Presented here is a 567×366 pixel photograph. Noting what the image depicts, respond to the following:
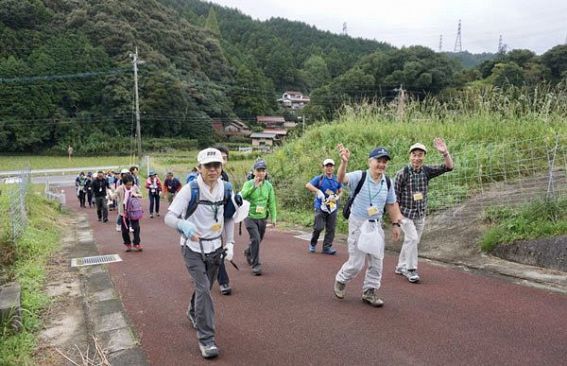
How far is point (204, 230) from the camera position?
411cm

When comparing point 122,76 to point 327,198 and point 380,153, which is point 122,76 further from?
point 380,153

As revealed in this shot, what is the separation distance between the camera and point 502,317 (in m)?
4.74

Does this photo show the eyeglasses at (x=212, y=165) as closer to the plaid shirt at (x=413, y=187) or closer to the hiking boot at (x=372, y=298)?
the hiking boot at (x=372, y=298)

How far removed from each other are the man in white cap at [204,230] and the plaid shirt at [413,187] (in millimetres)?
2891

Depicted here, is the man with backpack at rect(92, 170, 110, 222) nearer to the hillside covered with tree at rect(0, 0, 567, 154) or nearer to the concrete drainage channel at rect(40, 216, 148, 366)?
the concrete drainage channel at rect(40, 216, 148, 366)

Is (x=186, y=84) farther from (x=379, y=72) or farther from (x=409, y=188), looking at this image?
(x=409, y=188)

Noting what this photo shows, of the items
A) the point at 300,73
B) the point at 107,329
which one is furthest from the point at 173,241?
the point at 300,73

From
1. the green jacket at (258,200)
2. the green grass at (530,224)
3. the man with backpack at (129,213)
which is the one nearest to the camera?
the green grass at (530,224)

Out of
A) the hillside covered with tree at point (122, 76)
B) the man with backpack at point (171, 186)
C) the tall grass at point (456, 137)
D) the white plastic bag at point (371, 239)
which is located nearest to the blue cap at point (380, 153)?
the white plastic bag at point (371, 239)

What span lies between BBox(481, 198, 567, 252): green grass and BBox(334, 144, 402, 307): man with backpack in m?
2.73

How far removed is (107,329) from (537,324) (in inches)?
180

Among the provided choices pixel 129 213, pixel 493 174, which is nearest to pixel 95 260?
pixel 129 213

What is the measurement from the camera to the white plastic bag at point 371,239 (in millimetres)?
4824

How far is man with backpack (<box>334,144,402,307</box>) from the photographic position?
4922 mm
